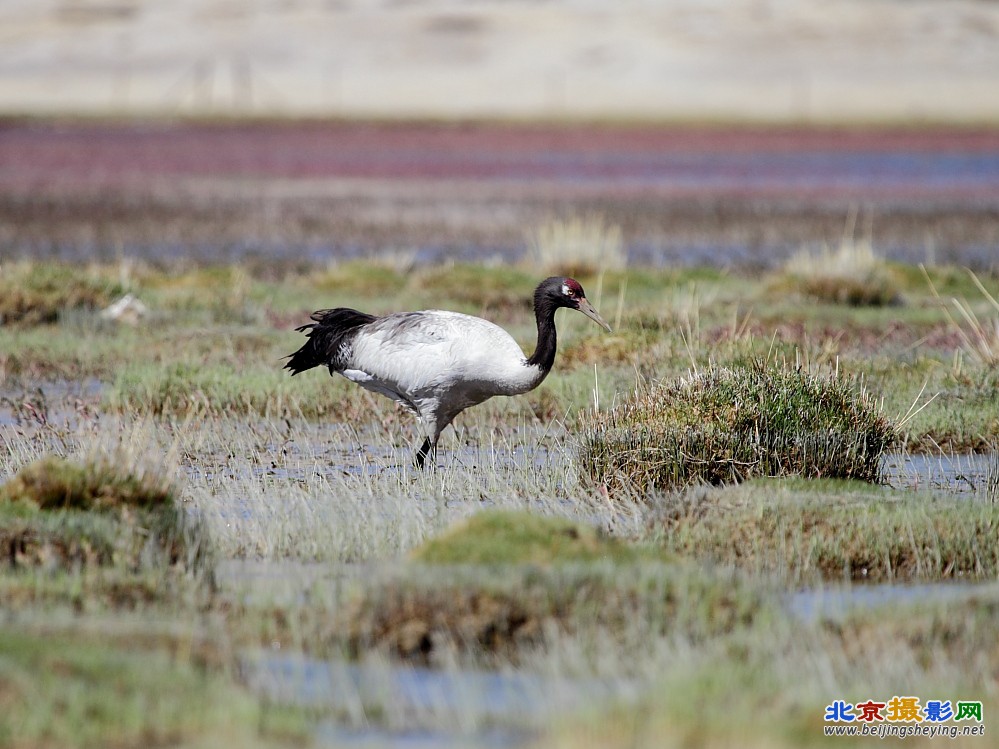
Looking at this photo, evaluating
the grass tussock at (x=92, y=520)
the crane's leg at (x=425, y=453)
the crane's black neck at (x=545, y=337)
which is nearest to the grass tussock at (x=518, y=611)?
the grass tussock at (x=92, y=520)

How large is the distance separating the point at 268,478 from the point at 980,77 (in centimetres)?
13261

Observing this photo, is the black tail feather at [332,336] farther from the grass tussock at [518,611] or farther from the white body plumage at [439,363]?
the grass tussock at [518,611]

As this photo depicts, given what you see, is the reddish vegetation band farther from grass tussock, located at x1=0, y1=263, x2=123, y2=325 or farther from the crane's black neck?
the crane's black neck

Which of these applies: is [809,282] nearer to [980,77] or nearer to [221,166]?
[221,166]

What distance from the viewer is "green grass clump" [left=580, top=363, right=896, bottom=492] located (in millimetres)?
11445

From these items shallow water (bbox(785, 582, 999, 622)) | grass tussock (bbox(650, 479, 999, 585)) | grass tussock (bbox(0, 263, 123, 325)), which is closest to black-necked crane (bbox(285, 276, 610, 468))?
grass tussock (bbox(650, 479, 999, 585))

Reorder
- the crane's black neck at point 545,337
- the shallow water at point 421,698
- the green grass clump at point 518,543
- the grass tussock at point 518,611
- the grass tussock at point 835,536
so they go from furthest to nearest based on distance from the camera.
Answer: the crane's black neck at point 545,337 → the grass tussock at point 835,536 → the green grass clump at point 518,543 → the grass tussock at point 518,611 → the shallow water at point 421,698

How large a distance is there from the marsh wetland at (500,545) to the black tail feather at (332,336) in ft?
2.34

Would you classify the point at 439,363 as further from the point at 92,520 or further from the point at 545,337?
the point at 92,520

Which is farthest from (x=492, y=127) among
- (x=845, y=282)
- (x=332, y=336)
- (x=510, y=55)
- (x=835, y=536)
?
(x=835, y=536)

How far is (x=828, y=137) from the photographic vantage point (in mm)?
80500

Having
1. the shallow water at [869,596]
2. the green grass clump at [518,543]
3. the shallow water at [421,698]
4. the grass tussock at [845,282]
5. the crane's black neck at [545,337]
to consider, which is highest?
the crane's black neck at [545,337]

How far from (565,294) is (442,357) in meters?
1.12

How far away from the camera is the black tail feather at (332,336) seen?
13000 mm
